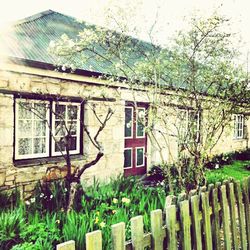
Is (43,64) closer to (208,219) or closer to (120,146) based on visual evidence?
(120,146)

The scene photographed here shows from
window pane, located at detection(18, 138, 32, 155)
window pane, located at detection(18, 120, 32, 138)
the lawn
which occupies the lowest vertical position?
the lawn

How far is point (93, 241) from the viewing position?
7.59ft

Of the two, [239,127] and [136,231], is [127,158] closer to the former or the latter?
→ [136,231]

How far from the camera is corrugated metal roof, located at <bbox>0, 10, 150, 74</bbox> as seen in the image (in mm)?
6809

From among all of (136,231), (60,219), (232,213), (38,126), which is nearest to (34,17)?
(38,126)

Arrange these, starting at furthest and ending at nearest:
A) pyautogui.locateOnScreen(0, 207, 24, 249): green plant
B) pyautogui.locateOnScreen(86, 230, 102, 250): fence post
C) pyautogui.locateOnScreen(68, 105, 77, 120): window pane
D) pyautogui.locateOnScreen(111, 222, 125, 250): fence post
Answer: pyautogui.locateOnScreen(68, 105, 77, 120): window pane → pyautogui.locateOnScreen(0, 207, 24, 249): green plant → pyautogui.locateOnScreen(111, 222, 125, 250): fence post → pyautogui.locateOnScreen(86, 230, 102, 250): fence post

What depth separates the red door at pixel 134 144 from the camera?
10000mm

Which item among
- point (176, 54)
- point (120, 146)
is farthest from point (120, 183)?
point (176, 54)

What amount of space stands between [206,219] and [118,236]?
1.48 metres

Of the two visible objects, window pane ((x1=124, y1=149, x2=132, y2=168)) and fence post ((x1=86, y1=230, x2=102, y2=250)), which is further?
window pane ((x1=124, y1=149, x2=132, y2=168))

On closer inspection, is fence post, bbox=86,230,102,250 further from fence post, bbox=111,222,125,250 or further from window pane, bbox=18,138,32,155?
window pane, bbox=18,138,32,155

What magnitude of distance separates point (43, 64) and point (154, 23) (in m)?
2.38

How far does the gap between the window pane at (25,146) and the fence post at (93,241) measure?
200 inches

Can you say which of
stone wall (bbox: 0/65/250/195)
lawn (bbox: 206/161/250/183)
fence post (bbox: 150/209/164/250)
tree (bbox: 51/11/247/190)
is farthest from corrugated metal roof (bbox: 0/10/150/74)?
lawn (bbox: 206/161/250/183)
